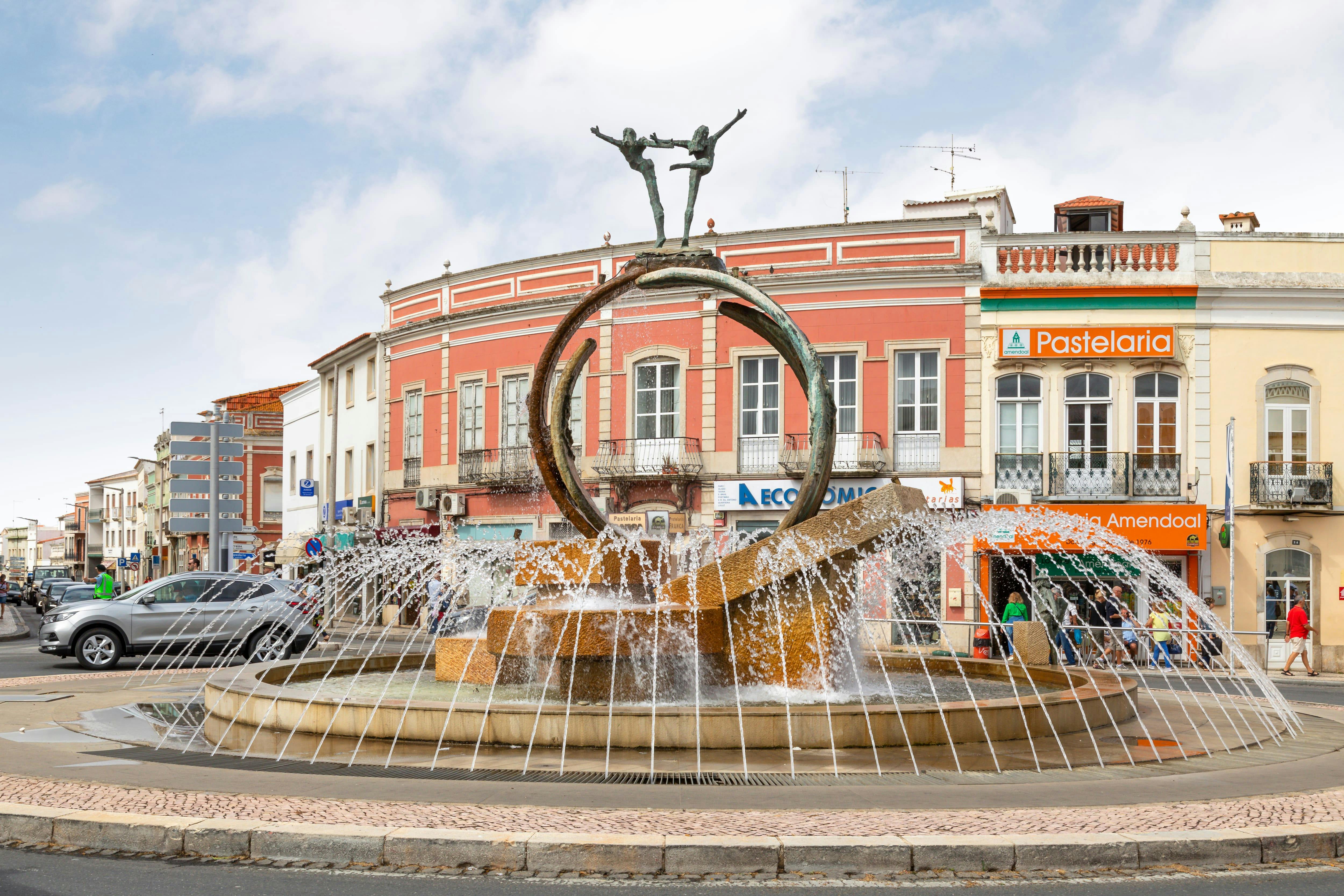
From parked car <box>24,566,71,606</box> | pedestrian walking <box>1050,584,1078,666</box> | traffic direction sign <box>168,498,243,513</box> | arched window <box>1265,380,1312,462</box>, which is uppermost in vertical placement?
arched window <box>1265,380,1312,462</box>

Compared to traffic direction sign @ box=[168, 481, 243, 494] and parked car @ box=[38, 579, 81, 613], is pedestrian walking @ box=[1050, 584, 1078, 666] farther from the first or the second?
parked car @ box=[38, 579, 81, 613]

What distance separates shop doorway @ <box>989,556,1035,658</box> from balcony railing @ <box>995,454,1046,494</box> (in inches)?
60.1

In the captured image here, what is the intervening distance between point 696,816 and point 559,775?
169 cm

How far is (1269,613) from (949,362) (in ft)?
27.5

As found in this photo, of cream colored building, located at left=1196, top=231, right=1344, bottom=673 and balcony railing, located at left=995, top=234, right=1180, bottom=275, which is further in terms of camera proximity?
balcony railing, located at left=995, top=234, right=1180, bottom=275

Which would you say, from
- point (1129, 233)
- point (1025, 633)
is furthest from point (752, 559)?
point (1129, 233)

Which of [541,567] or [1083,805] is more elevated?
[541,567]

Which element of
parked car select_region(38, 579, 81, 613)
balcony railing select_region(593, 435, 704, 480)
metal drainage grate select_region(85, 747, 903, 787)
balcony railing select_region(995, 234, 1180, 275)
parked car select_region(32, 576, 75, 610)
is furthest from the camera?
parked car select_region(32, 576, 75, 610)

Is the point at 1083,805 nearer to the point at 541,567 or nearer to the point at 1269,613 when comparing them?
the point at 541,567

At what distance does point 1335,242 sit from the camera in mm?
25672

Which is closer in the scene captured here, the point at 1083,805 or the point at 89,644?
the point at 1083,805

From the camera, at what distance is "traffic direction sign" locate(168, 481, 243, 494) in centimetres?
2375

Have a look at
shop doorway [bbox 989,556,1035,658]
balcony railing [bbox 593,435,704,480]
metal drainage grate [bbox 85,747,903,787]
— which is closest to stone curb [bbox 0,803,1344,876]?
metal drainage grate [bbox 85,747,903,787]

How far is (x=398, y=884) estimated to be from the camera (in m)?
5.59
